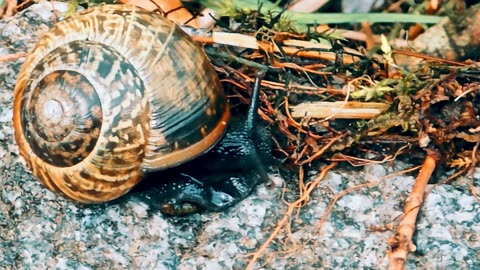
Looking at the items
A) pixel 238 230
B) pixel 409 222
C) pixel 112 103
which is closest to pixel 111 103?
pixel 112 103

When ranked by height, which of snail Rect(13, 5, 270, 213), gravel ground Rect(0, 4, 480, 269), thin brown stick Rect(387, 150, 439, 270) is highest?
snail Rect(13, 5, 270, 213)

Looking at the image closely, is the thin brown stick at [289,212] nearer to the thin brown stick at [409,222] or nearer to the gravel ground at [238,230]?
the gravel ground at [238,230]

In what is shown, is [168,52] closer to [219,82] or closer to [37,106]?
[219,82]

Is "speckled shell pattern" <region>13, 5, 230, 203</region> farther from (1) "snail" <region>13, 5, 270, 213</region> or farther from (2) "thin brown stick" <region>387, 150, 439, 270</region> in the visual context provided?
(2) "thin brown stick" <region>387, 150, 439, 270</region>

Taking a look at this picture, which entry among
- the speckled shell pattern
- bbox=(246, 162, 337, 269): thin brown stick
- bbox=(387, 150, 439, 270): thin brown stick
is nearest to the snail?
the speckled shell pattern

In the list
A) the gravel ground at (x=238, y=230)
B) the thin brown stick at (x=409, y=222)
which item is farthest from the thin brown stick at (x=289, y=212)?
the thin brown stick at (x=409, y=222)

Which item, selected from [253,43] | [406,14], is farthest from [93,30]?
[406,14]

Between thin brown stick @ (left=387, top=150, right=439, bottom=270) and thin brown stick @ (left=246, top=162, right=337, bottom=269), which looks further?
thin brown stick @ (left=246, top=162, right=337, bottom=269)
